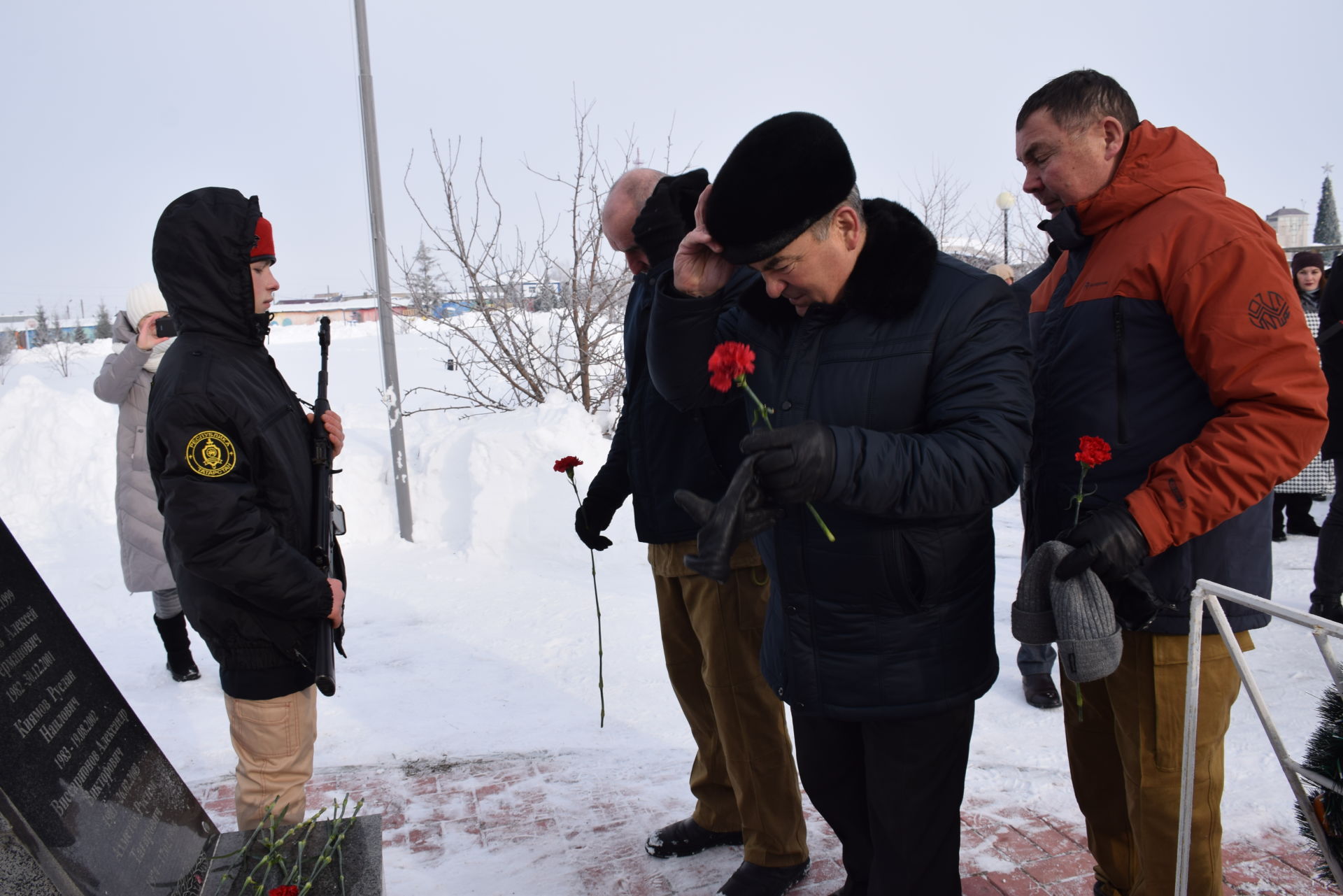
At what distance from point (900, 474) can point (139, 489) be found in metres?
4.36

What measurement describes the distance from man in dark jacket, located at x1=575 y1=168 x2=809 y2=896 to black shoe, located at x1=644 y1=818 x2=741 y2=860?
0.60 feet

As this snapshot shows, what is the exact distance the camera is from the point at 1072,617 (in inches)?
73.6

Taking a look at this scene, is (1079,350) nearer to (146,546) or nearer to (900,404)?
(900,404)

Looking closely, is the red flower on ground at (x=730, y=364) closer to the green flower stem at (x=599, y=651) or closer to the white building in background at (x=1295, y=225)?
the green flower stem at (x=599, y=651)

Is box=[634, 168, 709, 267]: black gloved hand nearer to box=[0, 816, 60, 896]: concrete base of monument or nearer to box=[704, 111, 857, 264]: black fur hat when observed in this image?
box=[704, 111, 857, 264]: black fur hat

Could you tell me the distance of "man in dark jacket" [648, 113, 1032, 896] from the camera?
5.86ft

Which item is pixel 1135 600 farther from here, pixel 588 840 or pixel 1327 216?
pixel 1327 216

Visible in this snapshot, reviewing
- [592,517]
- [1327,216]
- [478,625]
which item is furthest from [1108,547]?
[1327,216]

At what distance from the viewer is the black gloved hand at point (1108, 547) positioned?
1.86 metres

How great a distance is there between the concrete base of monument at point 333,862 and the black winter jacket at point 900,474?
1053mm

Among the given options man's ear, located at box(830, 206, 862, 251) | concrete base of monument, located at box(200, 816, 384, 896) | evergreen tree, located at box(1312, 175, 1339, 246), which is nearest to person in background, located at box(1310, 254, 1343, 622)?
man's ear, located at box(830, 206, 862, 251)

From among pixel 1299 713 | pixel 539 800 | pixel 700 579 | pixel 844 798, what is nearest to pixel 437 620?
pixel 539 800

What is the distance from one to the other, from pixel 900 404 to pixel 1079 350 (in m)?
0.53

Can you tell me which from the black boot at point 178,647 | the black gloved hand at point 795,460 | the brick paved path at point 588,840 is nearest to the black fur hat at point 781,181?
the black gloved hand at point 795,460
